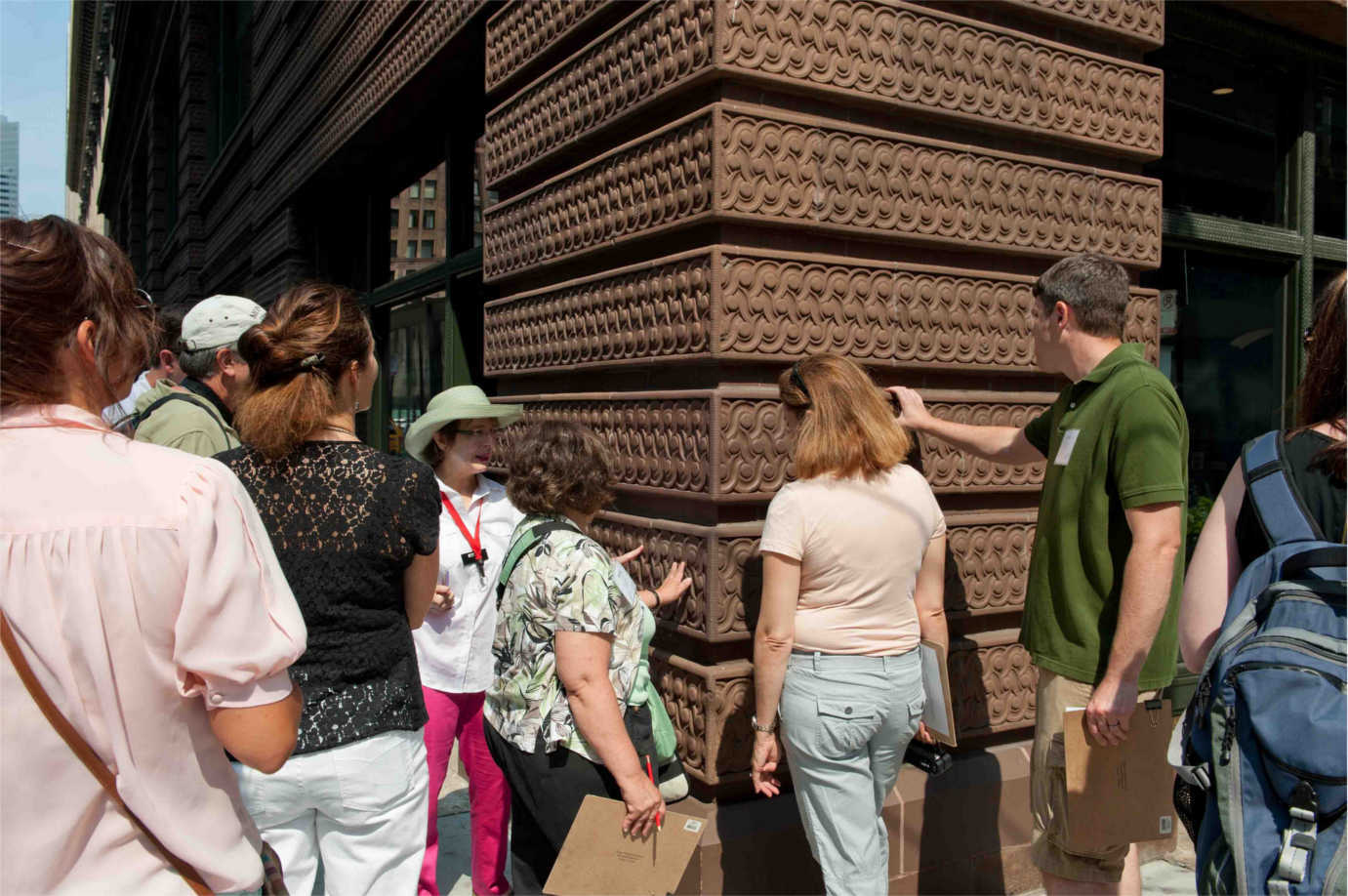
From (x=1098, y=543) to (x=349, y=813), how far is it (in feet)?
6.87

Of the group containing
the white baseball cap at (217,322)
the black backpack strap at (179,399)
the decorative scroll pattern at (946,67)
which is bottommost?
the black backpack strap at (179,399)

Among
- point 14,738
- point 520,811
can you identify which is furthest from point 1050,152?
point 14,738

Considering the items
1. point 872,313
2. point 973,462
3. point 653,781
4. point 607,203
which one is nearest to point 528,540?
point 653,781

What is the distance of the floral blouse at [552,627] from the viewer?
253 centimetres

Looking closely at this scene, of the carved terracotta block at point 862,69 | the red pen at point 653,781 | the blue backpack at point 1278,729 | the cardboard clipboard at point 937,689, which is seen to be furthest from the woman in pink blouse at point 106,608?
the carved terracotta block at point 862,69

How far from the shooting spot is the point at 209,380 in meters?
3.27

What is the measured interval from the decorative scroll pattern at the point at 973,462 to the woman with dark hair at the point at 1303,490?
72.0 inches

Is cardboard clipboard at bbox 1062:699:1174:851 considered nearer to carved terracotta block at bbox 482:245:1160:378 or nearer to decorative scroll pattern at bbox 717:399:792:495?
decorative scroll pattern at bbox 717:399:792:495

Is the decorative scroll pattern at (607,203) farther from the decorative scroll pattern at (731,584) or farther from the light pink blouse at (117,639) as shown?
the light pink blouse at (117,639)

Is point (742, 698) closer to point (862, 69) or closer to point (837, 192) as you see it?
point (837, 192)

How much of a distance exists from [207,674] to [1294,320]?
5805mm

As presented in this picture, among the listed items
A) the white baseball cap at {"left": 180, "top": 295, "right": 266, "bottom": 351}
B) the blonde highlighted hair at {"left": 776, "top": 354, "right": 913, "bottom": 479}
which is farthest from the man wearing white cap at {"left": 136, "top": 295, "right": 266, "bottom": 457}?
the blonde highlighted hair at {"left": 776, "top": 354, "right": 913, "bottom": 479}

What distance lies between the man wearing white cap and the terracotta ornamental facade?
1.38m

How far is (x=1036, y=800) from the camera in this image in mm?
3059
